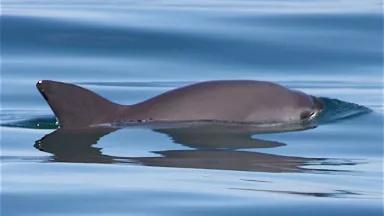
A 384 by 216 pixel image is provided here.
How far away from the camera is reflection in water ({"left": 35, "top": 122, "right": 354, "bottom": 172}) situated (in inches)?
338

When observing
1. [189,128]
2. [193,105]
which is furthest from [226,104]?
[189,128]

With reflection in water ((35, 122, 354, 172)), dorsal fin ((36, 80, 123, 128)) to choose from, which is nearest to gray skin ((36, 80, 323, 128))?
dorsal fin ((36, 80, 123, 128))

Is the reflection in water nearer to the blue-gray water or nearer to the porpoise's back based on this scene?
the blue-gray water

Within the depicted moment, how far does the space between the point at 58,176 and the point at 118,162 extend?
70cm

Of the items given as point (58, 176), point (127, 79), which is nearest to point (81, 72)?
point (127, 79)

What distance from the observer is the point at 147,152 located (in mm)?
9102

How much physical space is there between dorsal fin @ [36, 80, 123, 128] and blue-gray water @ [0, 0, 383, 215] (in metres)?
0.14

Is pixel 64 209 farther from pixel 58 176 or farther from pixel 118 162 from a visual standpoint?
pixel 118 162

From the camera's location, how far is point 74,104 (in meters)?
9.86

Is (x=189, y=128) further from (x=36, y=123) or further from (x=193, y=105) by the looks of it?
(x=36, y=123)

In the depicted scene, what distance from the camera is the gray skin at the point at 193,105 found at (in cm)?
985

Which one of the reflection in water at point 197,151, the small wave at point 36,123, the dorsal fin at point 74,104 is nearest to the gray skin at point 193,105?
the dorsal fin at point 74,104

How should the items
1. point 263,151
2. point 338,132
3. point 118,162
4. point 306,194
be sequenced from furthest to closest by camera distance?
point 338,132, point 263,151, point 118,162, point 306,194

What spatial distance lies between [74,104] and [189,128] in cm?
79
